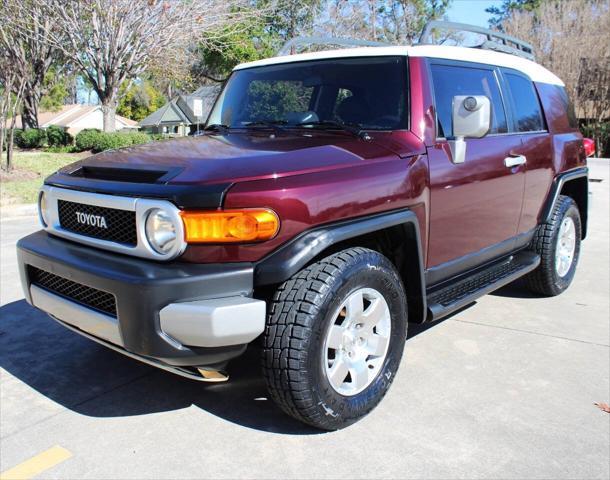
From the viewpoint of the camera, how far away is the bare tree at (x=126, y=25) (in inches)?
709

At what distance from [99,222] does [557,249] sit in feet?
12.6

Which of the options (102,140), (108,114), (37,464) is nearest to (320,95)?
(37,464)

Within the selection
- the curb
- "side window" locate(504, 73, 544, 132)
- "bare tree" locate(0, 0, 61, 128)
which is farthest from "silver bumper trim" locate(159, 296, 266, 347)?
"bare tree" locate(0, 0, 61, 128)

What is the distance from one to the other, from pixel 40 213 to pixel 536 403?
2.99 meters

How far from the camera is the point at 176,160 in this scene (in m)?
2.87

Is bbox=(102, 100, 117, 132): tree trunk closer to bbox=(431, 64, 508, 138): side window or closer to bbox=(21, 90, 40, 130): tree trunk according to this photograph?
bbox=(21, 90, 40, 130): tree trunk

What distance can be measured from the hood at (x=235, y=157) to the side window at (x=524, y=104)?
1.76m

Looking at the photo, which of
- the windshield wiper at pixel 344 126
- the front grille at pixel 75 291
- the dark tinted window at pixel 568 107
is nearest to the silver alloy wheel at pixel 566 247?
the dark tinted window at pixel 568 107

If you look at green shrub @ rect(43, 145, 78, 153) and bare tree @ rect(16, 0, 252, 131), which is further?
green shrub @ rect(43, 145, 78, 153)

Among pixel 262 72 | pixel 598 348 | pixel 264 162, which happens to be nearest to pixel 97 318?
pixel 264 162

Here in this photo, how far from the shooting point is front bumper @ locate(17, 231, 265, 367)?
7.93 feet

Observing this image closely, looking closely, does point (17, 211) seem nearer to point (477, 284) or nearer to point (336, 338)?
point (477, 284)

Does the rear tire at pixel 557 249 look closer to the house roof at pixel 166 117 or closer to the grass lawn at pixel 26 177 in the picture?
the grass lawn at pixel 26 177

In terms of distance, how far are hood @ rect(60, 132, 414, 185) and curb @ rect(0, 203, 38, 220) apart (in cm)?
713
